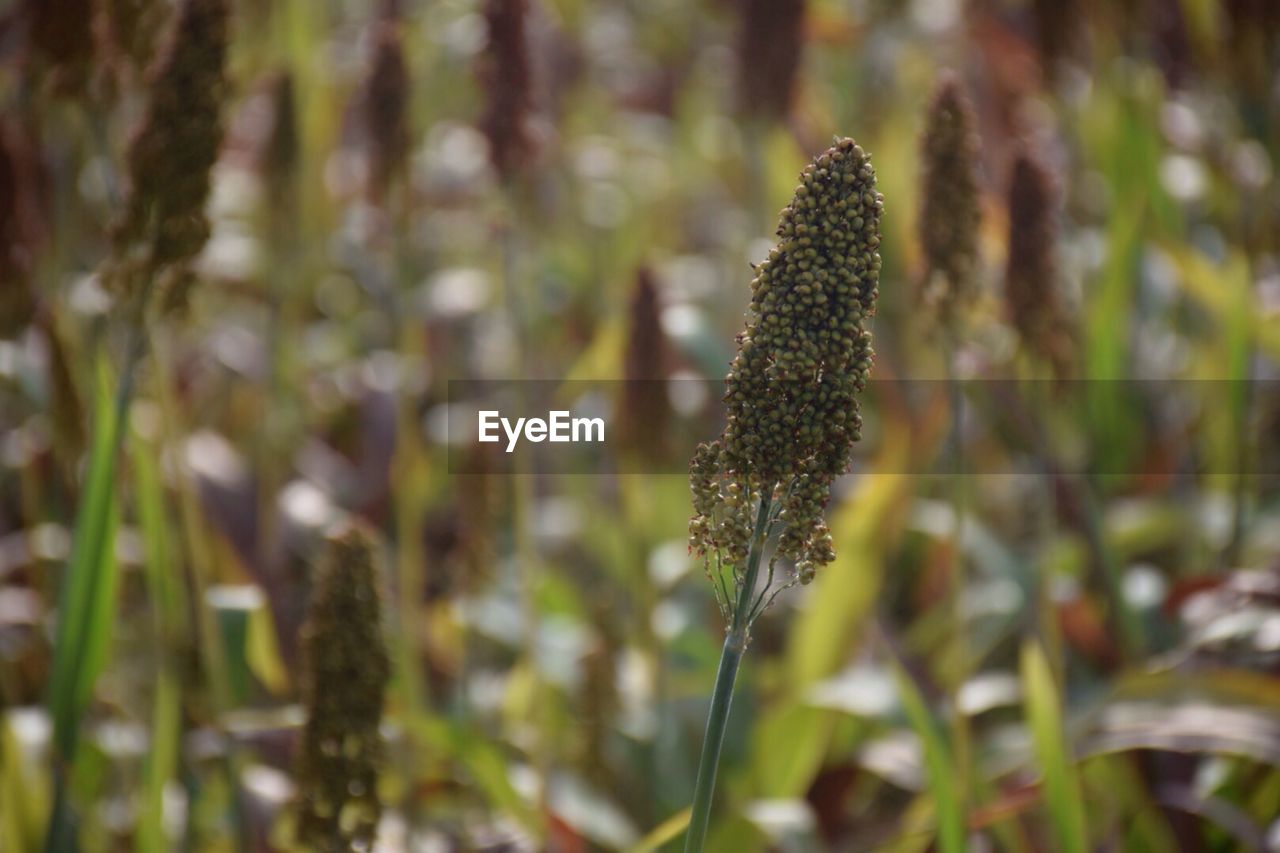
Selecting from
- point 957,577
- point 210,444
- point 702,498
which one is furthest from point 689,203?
point 702,498

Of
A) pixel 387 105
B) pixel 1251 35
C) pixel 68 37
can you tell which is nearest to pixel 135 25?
pixel 68 37

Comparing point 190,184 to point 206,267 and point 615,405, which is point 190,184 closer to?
point 615,405

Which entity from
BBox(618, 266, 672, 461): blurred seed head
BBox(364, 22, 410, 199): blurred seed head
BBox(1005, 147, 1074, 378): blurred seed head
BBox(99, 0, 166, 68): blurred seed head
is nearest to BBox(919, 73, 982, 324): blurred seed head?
BBox(1005, 147, 1074, 378): blurred seed head

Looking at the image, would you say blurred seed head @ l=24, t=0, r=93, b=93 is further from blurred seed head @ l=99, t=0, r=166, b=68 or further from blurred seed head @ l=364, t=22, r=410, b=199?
blurred seed head @ l=364, t=22, r=410, b=199

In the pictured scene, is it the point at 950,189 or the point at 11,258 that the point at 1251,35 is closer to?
the point at 950,189

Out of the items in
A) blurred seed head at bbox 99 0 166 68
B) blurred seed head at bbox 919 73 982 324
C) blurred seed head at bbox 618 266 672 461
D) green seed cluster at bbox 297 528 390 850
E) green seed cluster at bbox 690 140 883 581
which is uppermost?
blurred seed head at bbox 99 0 166 68

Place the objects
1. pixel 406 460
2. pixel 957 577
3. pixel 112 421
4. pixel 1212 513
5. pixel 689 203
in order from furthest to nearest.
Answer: pixel 689 203 < pixel 1212 513 < pixel 406 460 < pixel 957 577 < pixel 112 421
